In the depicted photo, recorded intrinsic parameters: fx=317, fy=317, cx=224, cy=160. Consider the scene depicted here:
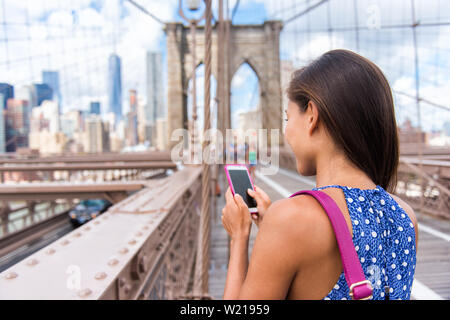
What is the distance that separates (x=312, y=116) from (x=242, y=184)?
0.58ft

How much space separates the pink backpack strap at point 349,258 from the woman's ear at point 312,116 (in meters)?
0.14

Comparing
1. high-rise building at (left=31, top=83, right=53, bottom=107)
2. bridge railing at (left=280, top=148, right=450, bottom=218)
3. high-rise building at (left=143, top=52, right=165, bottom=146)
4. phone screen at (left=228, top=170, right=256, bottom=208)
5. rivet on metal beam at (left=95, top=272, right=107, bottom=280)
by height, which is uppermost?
high-rise building at (left=143, top=52, right=165, bottom=146)

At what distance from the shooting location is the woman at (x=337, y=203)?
41 centimetres

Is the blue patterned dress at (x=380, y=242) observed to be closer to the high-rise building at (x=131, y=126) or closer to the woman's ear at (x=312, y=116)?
the woman's ear at (x=312, y=116)

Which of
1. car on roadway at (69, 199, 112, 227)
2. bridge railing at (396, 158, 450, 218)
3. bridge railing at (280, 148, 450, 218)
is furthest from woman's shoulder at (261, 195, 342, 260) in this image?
car on roadway at (69, 199, 112, 227)

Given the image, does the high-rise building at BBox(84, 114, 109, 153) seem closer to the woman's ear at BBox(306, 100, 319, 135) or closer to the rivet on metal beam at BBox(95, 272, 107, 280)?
the rivet on metal beam at BBox(95, 272, 107, 280)

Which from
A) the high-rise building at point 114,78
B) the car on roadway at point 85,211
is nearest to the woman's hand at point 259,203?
the high-rise building at point 114,78

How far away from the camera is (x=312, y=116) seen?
0.50 meters

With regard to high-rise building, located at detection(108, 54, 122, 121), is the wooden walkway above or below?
below

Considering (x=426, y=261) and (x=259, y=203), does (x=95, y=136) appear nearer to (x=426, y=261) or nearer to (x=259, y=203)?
(x=426, y=261)

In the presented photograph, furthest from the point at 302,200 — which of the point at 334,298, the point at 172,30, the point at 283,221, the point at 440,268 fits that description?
the point at 172,30

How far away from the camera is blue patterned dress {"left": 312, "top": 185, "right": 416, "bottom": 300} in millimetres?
451

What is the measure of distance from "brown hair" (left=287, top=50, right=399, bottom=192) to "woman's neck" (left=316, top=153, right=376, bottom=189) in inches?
0.5

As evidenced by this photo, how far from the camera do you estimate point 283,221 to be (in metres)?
0.40
